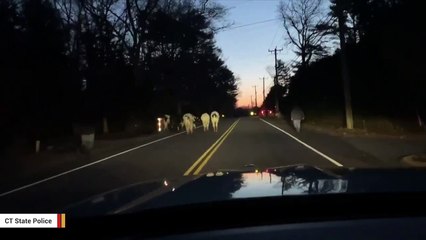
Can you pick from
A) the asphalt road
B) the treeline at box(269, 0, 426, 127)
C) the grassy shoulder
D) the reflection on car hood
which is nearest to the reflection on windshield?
the reflection on car hood

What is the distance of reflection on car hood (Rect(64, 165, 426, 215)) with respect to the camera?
373cm

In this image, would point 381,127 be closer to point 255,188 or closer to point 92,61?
point 92,61

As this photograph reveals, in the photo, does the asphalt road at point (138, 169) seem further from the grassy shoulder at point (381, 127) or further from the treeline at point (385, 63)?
the grassy shoulder at point (381, 127)

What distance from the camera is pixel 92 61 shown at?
49938mm

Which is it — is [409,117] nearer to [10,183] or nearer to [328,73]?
[328,73]

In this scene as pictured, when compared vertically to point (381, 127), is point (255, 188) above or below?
above

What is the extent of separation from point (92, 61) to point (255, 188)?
155 feet

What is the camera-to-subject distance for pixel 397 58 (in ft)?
101

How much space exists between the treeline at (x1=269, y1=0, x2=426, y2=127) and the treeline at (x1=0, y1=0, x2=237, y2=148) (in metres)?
16.8

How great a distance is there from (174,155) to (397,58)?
1316 cm

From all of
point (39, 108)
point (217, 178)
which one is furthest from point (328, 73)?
point (217, 178)

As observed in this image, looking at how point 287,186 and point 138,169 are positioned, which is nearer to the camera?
point 287,186

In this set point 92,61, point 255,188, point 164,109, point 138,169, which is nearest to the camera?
point 255,188

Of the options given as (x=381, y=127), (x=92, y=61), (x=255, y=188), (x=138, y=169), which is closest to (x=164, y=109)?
(x=92, y=61)
